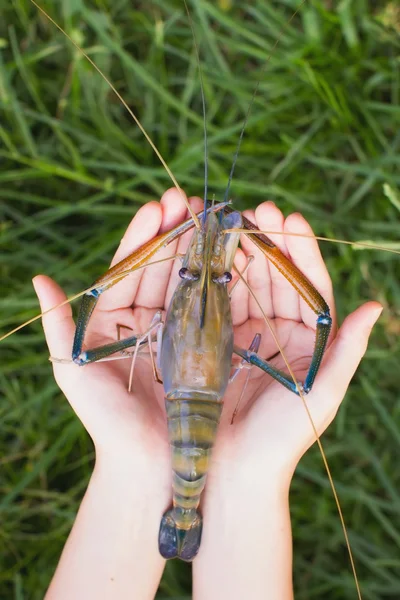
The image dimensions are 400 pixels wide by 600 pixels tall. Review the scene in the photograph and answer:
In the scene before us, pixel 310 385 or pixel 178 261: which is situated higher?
pixel 178 261

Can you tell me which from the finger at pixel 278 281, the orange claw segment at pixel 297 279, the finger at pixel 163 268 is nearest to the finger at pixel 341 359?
the orange claw segment at pixel 297 279

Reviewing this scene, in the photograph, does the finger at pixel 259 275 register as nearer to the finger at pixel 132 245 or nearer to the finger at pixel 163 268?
the finger at pixel 163 268

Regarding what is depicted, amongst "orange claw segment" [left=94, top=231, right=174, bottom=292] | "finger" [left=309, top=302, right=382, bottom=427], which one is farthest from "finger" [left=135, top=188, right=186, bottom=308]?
"finger" [left=309, top=302, right=382, bottom=427]

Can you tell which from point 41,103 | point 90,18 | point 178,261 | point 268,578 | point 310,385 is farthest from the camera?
point 41,103

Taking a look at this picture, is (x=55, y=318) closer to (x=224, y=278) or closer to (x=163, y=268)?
(x=163, y=268)

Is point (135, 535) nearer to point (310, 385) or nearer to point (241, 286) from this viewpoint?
point (310, 385)

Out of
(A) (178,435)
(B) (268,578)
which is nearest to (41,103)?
(A) (178,435)

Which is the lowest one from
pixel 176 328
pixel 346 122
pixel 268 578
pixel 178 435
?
pixel 268 578
